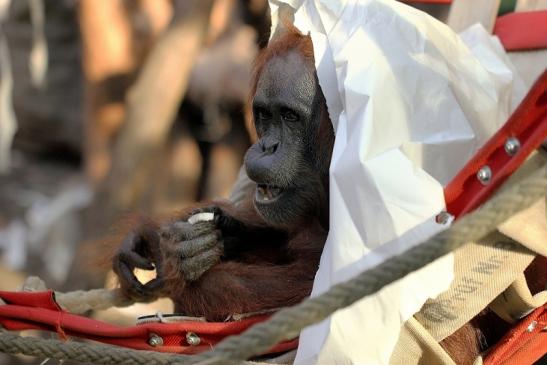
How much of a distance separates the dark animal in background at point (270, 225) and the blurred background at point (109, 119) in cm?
33

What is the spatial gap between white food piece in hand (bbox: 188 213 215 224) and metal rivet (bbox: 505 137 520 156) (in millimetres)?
765

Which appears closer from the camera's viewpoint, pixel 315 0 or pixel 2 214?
pixel 315 0

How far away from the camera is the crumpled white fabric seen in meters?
1.34

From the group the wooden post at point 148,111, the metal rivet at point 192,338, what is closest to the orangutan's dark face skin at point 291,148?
the metal rivet at point 192,338

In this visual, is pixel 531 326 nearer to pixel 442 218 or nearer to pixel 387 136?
pixel 442 218

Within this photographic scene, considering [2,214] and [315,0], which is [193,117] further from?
[315,0]

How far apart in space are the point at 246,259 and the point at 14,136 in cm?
457

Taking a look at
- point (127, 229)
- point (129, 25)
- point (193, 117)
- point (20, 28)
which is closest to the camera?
point (127, 229)

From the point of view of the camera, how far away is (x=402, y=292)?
1330 millimetres

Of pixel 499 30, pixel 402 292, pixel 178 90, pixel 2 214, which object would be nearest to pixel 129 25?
pixel 178 90

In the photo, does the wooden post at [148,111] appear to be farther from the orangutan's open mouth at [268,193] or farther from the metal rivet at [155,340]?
the metal rivet at [155,340]

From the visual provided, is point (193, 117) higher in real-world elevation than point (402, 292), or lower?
lower

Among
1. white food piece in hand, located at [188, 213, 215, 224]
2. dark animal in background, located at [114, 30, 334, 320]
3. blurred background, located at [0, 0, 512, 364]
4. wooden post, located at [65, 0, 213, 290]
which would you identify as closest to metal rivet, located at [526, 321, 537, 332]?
dark animal in background, located at [114, 30, 334, 320]

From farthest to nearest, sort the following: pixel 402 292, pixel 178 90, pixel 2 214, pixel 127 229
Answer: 1. pixel 2 214
2. pixel 178 90
3. pixel 127 229
4. pixel 402 292
